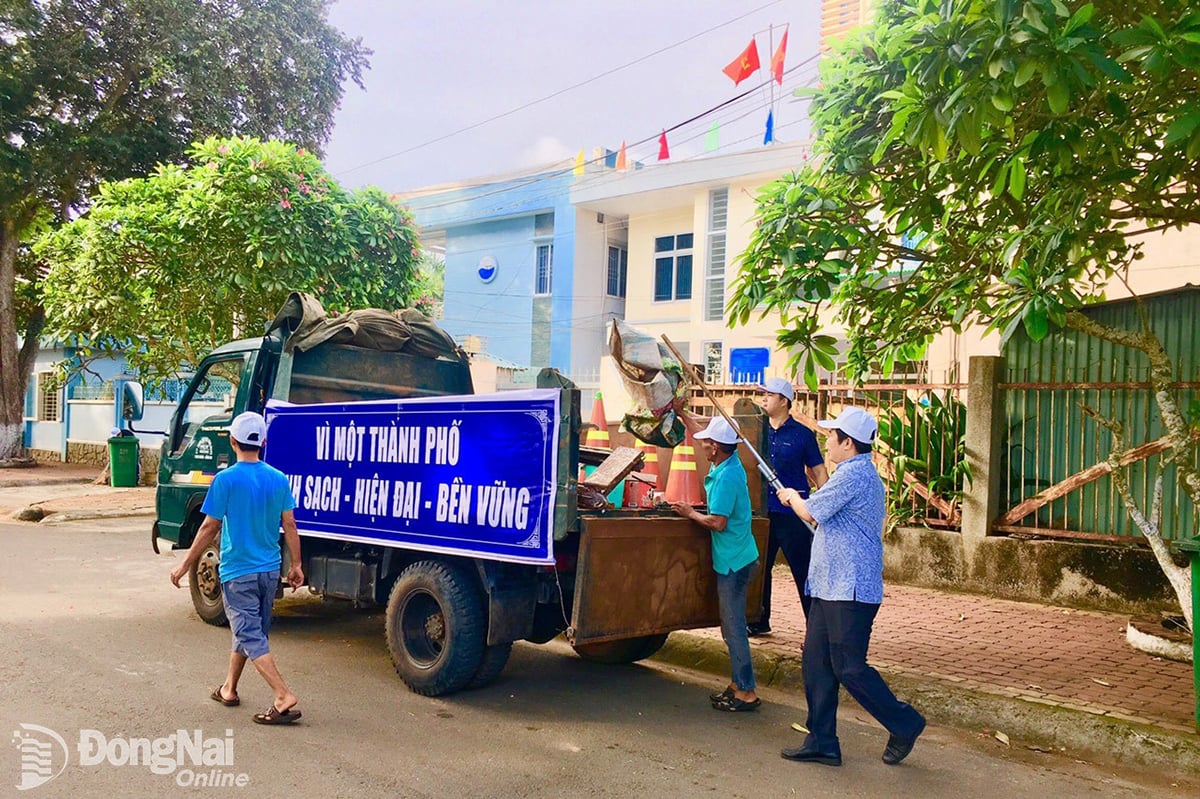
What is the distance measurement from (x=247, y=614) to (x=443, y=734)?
119cm

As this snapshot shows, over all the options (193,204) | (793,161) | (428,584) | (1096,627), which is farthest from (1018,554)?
(793,161)

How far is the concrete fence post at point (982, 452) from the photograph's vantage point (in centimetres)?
860

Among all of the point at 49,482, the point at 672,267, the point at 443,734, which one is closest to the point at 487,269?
the point at 672,267

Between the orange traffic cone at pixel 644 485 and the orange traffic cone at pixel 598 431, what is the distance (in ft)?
1.65

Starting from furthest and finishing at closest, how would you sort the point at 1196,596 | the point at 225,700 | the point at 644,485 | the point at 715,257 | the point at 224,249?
the point at 715,257 → the point at 224,249 → the point at 644,485 → the point at 225,700 → the point at 1196,596

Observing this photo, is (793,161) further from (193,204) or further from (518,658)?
(518,658)

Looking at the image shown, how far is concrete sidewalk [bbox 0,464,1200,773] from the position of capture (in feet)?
16.7

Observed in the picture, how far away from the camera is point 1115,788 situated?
457 centimetres

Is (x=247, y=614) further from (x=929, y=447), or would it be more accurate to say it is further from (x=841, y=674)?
(x=929, y=447)

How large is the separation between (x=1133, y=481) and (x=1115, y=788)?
4.22m

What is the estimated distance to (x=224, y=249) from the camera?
515 inches

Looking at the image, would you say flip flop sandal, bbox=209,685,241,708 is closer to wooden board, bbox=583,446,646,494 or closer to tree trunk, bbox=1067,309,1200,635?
wooden board, bbox=583,446,646,494

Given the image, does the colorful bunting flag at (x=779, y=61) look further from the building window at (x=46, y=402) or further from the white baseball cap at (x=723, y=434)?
the building window at (x=46, y=402)

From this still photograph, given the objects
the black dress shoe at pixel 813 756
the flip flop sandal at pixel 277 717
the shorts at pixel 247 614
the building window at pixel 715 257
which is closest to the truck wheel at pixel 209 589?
the shorts at pixel 247 614
